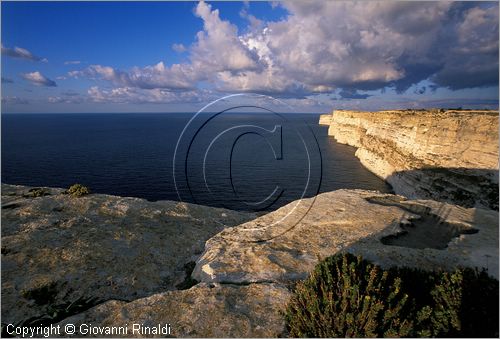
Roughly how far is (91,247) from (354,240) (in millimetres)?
20202

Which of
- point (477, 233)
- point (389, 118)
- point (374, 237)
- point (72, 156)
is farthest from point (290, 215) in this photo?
point (72, 156)

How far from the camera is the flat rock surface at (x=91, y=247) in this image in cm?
1789

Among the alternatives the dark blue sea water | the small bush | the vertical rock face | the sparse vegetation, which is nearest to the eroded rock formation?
the small bush

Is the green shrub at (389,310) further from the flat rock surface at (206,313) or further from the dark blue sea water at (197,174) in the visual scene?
the dark blue sea water at (197,174)

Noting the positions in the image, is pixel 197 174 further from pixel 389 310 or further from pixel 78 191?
pixel 389 310

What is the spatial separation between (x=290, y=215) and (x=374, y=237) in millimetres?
7118

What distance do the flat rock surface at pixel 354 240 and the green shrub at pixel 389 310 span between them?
7.16ft

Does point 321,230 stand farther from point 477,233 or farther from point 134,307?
point 134,307

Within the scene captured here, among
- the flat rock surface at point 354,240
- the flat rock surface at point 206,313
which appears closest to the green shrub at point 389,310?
the flat rock surface at point 206,313

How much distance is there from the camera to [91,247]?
22812 millimetres

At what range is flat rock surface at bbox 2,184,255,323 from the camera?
17891 millimetres

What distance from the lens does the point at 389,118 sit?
97.8 meters
